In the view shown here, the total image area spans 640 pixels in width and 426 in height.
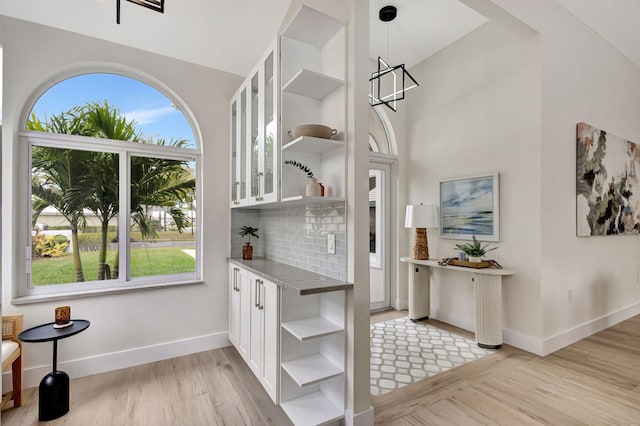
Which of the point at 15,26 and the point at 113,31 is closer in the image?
the point at 15,26

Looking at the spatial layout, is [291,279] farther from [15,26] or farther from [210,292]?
[15,26]

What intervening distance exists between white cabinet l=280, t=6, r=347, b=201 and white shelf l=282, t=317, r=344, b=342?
88 cm

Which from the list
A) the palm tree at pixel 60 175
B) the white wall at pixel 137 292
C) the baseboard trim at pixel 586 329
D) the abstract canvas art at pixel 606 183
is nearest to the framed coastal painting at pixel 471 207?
the abstract canvas art at pixel 606 183

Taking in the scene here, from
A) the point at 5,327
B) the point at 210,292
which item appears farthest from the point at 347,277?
the point at 5,327

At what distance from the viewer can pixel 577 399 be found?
8.55 feet

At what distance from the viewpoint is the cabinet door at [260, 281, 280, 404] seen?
2377 mm

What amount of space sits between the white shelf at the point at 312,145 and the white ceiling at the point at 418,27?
76.0 inches

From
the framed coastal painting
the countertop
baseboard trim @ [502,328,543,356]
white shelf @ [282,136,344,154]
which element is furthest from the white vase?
baseboard trim @ [502,328,543,356]

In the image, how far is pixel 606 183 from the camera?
4133 millimetres

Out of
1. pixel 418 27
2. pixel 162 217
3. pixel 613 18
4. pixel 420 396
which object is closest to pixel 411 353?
pixel 420 396

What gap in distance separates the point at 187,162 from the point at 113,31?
1.28 m

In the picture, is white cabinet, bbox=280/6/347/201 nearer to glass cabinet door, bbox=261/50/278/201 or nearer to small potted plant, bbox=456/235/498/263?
glass cabinet door, bbox=261/50/278/201

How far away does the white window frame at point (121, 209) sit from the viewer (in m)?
2.85

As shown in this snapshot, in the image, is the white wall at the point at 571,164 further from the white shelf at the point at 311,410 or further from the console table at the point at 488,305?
the white shelf at the point at 311,410
